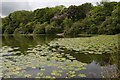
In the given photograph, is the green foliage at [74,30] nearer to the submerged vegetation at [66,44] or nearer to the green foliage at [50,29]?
the submerged vegetation at [66,44]

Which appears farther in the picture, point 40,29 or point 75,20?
point 40,29

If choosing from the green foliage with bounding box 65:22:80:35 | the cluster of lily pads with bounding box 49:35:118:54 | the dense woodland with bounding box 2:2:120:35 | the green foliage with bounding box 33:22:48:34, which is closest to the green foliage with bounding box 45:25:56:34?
the dense woodland with bounding box 2:2:120:35

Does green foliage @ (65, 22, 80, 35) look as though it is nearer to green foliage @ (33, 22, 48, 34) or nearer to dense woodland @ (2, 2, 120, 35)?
dense woodland @ (2, 2, 120, 35)

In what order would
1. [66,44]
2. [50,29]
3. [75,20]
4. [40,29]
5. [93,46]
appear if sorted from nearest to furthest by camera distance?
[93,46]
[66,44]
[50,29]
[75,20]
[40,29]

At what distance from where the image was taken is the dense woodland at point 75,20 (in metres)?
28.1

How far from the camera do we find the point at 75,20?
4122 centimetres

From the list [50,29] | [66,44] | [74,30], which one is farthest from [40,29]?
[66,44]

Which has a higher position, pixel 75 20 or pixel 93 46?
pixel 75 20

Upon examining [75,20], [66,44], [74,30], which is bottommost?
[66,44]

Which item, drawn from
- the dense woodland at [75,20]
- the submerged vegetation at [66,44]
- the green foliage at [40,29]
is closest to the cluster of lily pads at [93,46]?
the submerged vegetation at [66,44]

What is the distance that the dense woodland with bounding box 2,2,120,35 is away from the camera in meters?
28.1

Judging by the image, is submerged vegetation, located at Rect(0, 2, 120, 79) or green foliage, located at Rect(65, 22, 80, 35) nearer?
submerged vegetation, located at Rect(0, 2, 120, 79)

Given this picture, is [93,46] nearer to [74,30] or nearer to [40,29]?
[74,30]

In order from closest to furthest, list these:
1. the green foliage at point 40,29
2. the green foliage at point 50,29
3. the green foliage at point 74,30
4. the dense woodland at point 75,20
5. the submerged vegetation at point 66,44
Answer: the submerged vegetation at point 66,44, the dense woodland at point 75,20, the green foliage at point 74,30, the green foliage at point 50,29, the green foliage at point 40,29
